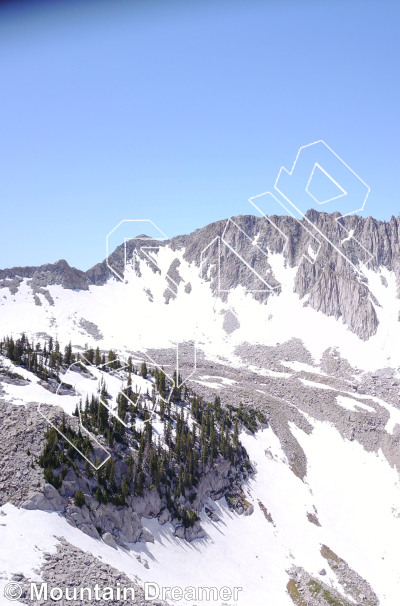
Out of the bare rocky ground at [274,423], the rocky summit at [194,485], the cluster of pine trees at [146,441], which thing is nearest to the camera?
the rocky summit at [194,485]

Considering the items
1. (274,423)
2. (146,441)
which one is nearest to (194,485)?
(146,441)

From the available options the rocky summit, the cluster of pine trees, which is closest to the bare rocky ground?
the rocky summit

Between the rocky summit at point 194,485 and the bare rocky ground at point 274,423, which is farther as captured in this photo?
the bare rocky ground at point 274,423

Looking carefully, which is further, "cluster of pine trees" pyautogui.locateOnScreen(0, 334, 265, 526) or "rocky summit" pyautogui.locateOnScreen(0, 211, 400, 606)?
"cluster of pine trees" pyautogui.locateOnScreen(0, 334, 265, 526)

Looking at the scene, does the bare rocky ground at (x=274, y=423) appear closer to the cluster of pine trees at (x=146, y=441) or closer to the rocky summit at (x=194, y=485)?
the rocky summit at (x=194, y=485)

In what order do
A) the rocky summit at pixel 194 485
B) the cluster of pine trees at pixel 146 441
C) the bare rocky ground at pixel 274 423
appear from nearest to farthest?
the rocky summit at pixel 194 485
the bare rocky ground at pixel 274 423
the cluster of pine trees at pixel 146 441

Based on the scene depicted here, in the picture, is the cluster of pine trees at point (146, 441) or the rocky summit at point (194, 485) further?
the cluster of pine trees at point (146, 441)

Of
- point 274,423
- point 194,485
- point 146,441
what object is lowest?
point 274,423

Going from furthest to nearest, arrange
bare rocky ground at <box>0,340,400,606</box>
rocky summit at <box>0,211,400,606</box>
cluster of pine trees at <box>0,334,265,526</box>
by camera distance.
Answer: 1. cluster of pine trees at <box>0,334,265,526</box>
2. bare rocky ground at <box>0,340,400,606</box>
3. rocky summit at <box>0,211,400,606</box>

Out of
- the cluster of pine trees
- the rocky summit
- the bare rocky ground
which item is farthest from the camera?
the cluster of pine trees

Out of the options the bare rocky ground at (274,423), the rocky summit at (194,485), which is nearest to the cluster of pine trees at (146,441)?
the rocky summit at (194,485)

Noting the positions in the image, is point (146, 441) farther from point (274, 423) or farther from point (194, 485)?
point (274, 423)

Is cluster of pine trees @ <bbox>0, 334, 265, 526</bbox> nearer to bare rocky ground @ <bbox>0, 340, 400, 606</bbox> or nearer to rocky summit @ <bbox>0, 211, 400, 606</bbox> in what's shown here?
rocky summit @ <bbox>0, 211, 400, 606</bbox>
